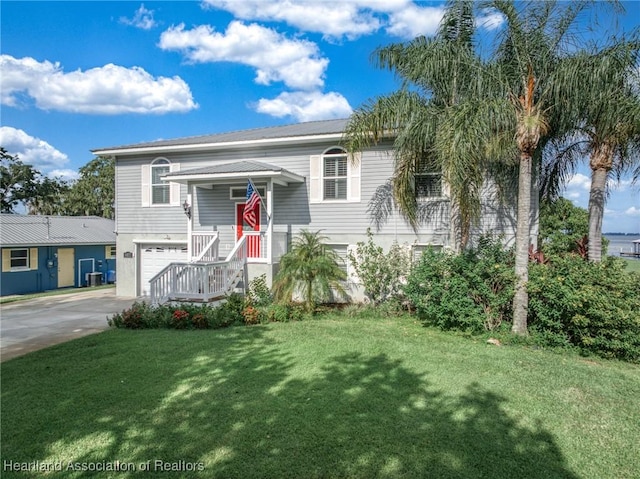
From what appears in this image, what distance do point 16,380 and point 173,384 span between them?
236cm

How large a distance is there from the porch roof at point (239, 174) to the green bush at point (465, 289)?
15.8 ft

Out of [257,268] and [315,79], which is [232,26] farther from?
[257,268]

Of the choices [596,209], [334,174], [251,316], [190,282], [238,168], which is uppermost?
[238,168]

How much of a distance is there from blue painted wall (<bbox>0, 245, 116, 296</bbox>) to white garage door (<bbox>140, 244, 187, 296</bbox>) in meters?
9.36

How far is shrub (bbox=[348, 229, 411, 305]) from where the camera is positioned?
10.5m

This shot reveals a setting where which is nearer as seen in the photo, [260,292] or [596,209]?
[596,209]

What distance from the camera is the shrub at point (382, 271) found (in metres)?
10.5

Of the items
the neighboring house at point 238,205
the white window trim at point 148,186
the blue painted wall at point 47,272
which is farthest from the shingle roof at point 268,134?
the blue painted wall at point 47,272

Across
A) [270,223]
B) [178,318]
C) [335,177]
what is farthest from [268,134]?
[178,318]

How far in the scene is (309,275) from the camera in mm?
9430

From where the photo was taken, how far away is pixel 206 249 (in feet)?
36.3

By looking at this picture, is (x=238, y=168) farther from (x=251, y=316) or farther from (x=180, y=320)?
(x=180, y=320)

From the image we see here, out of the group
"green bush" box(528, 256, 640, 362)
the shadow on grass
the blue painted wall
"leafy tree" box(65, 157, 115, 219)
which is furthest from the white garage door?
"leafy tree" box(65, 157, 115, 219)

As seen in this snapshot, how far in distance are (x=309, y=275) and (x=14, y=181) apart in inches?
1342
